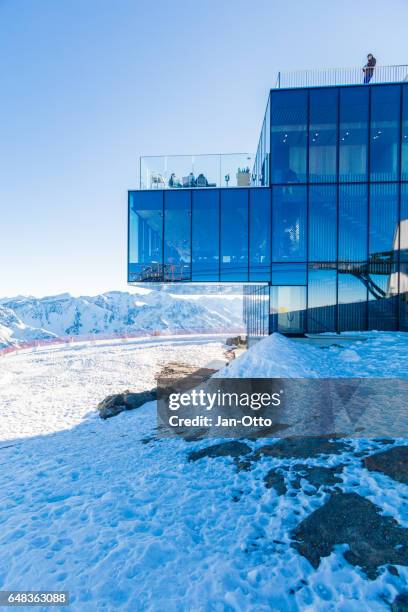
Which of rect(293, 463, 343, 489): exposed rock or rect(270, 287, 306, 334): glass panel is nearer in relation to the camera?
rect(293, 463, 343, 489): exposed rock

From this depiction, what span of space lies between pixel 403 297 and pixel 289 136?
11.3 m

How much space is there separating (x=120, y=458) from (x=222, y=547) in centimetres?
430

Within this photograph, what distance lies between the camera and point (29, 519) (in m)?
6.04

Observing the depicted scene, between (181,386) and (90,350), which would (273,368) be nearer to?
(181,386)

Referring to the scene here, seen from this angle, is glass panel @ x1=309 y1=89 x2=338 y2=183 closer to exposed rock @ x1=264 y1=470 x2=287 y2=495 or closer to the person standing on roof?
the person standing on roof

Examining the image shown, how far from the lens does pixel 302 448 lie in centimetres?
734

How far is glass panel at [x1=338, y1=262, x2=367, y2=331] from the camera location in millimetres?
17203

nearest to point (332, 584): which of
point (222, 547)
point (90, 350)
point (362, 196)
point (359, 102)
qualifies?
point (222, 547)

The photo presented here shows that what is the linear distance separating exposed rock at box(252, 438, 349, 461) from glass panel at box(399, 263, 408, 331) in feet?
41.8

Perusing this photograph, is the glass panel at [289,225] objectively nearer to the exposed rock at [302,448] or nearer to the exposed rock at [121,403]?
the exposed rock at [121,403]

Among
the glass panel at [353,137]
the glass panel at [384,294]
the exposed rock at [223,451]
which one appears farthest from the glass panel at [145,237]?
the glass panel at [384,294]

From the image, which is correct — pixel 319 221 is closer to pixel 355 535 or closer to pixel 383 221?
pixel 383 221

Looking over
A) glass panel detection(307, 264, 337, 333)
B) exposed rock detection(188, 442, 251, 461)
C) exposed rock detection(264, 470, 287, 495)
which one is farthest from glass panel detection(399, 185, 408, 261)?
exposed rock detection(264, 470, 287, 495)

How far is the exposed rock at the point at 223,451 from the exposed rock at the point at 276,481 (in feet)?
3.80
